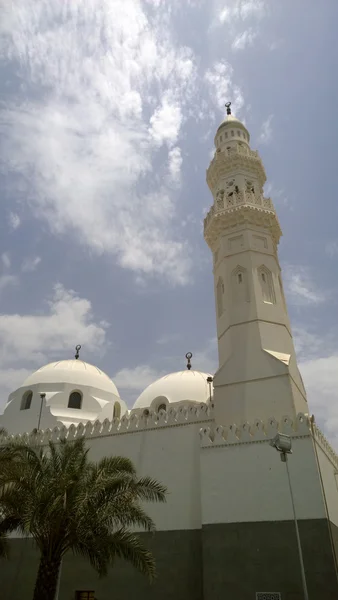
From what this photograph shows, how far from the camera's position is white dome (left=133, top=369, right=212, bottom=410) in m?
22.8

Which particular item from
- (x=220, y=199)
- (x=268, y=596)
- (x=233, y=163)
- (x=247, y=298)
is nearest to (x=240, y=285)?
(x=247, y=298)

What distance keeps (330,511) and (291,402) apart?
3441 mm

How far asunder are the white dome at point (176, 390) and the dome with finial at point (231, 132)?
44.0ft

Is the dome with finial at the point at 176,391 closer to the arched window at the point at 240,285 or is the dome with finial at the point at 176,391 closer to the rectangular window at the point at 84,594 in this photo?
the arched window at the point at 240,285

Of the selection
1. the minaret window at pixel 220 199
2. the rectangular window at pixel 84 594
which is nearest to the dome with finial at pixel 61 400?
the rectangular window at pixel 84 594

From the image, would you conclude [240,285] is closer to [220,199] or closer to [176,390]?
[220,199]

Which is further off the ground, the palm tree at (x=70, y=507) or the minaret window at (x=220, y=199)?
the minaret window at (x=220, y=199)

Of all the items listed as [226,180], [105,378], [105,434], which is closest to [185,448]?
[105,434]

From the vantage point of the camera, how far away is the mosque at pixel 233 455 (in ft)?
40.9

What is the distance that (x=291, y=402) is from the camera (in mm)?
15094

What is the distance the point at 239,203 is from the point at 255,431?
11.2 metres

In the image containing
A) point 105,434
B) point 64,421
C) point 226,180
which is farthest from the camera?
point 226,180

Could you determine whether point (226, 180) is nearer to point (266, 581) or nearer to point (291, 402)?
point (291, 402)

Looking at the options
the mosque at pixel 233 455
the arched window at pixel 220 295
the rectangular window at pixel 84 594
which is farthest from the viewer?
the arched window at pixel 220 295
